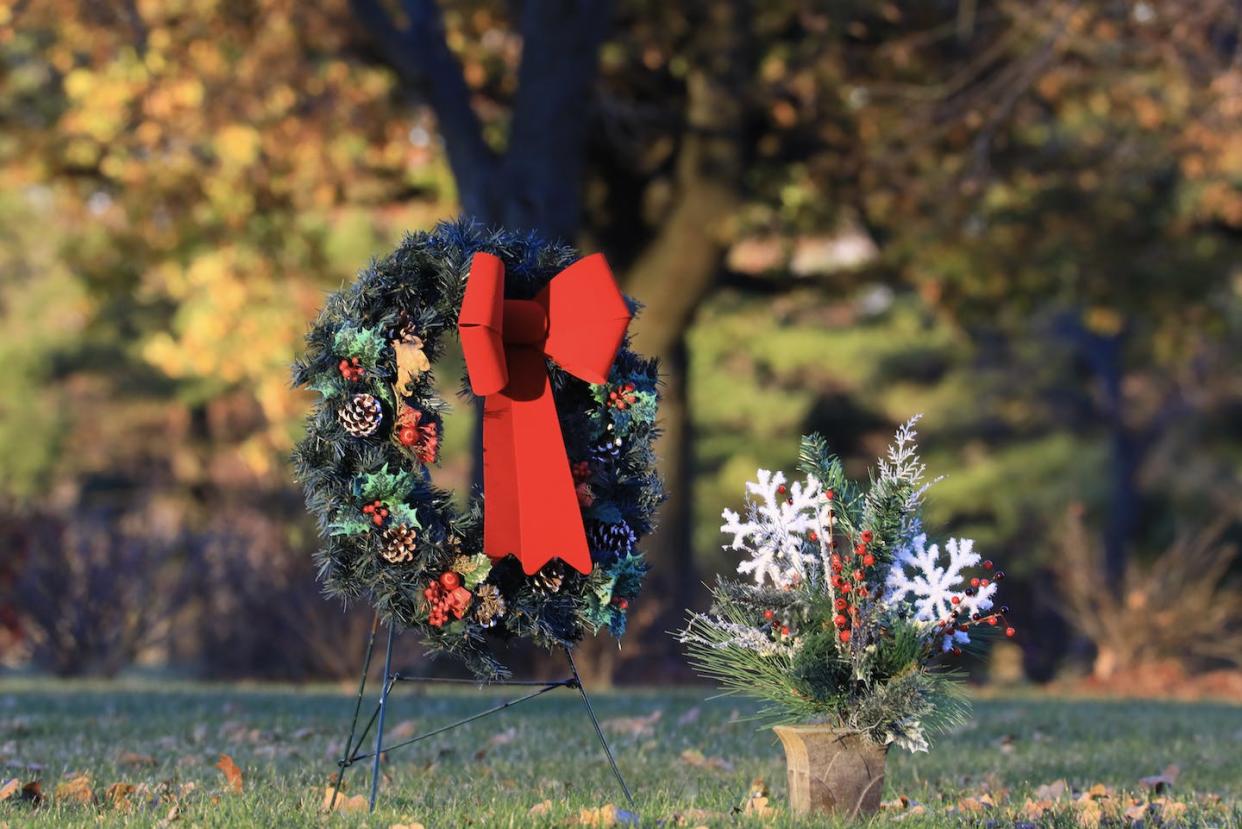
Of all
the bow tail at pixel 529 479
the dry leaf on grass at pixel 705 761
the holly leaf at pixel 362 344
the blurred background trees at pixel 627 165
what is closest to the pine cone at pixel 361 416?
the holly leaf at pixel 362 344

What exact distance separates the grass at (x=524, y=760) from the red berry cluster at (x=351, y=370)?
1318 millimetres

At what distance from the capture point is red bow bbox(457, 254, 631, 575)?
4.94 m

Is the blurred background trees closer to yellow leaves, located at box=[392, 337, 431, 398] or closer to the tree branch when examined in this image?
the tree branch

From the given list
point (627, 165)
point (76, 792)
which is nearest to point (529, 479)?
point (76, 792)

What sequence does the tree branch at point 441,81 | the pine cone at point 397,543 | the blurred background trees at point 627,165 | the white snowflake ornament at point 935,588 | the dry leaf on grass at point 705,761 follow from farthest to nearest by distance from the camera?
the blurred background trees at point 627,165
the tree branch at point 441,81
the dry leaf on grass at point 705,761
the pine cone at point 397,543
the white snowflake ornament at point 935,588

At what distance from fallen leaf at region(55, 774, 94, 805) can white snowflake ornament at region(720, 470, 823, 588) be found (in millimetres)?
2245

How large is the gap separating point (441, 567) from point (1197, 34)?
10890mm

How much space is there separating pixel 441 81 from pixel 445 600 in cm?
838

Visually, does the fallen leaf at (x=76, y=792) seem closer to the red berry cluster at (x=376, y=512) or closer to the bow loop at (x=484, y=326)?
the red berry cluster at (x=376, y=512)

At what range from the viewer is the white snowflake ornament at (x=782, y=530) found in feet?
16.0

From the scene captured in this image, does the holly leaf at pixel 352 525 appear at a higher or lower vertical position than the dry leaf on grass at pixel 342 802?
higher

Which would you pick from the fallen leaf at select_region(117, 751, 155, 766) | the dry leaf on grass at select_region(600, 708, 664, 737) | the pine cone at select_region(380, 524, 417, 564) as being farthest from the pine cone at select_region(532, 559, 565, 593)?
the dry leaf on grass at select_region(600, 708, 664, 737)

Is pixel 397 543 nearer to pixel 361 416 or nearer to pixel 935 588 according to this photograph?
pixel 361 416

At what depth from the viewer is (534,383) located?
5180mm
